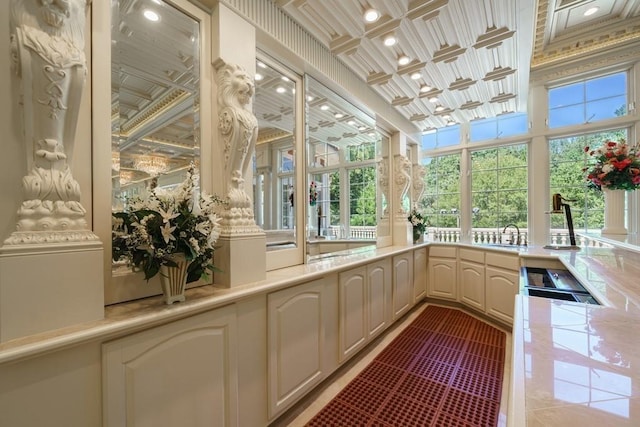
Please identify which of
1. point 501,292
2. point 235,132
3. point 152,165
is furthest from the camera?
point 501,292

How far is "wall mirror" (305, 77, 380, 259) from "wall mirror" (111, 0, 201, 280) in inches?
40.1

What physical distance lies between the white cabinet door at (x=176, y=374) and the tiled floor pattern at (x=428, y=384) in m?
0.73

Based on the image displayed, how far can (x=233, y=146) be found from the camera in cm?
154

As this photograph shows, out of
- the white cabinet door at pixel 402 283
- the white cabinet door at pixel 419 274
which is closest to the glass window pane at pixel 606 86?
the white cabinet door at pixel 419 274

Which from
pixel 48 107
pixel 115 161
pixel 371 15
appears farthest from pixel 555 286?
pixel 48 107

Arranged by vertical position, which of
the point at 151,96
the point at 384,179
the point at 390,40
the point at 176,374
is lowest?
the point at 176,374

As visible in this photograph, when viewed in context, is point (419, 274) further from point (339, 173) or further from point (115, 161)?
point (115, 161)

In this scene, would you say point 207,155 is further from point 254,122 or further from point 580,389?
point 580,389

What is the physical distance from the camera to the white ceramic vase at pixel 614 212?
10.0 feet

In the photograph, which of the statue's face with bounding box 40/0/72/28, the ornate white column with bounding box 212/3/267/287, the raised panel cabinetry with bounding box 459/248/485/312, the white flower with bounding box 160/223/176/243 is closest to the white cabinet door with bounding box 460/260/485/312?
the raised panel cabinetry with bounding box 459/248/485/312

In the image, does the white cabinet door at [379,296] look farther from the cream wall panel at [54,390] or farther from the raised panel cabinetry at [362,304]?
the cream wall panel at [54,390]

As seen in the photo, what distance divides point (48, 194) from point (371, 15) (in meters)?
2.14

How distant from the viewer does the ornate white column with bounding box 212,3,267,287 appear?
Result: 5.00 ft

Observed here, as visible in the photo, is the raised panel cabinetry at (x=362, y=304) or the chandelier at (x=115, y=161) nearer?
the chandelier at (x=115, y=161)
